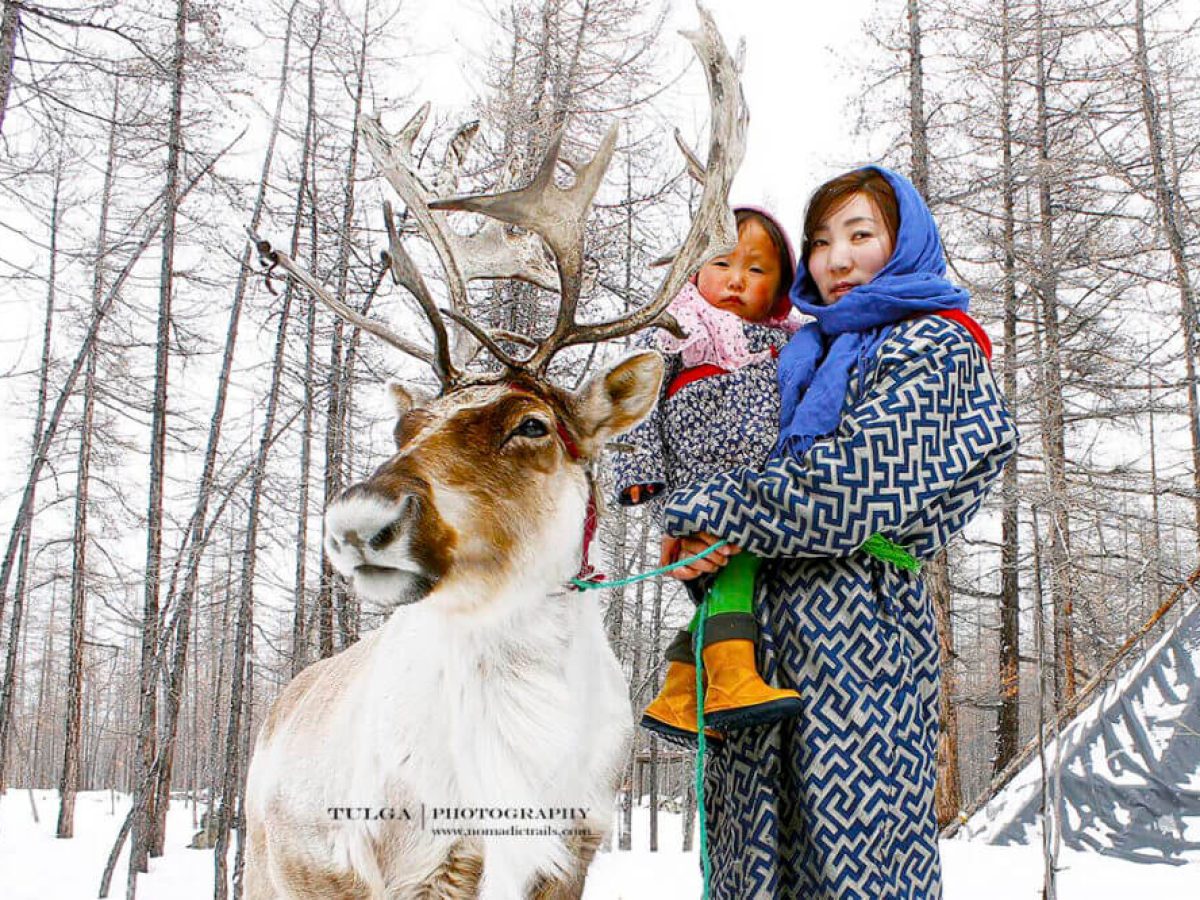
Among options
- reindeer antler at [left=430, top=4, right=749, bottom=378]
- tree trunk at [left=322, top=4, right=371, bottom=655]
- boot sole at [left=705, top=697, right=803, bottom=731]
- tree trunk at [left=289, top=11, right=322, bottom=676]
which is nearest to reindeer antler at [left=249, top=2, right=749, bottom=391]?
reindeer antler at [left=430, top=4, right=749, bottom=378]

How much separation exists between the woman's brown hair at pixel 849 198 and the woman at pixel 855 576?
0.51 ft

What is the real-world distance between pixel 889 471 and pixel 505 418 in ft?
3.54

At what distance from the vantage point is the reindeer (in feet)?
7.64

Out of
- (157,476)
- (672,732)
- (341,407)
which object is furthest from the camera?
(157,476)

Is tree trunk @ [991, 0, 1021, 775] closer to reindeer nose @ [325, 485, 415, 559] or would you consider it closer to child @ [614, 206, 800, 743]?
child @ [614, 206, 800, 743]

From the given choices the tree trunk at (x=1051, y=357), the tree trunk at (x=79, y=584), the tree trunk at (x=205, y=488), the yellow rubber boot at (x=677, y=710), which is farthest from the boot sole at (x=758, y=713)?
the tree trunk at (x=79, y=584)

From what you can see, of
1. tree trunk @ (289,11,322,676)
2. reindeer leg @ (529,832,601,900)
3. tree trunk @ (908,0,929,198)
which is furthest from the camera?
tree trunk @ (908,0,929,198)

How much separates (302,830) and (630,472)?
4.78ft

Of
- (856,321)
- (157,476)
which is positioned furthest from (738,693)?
(157,476)

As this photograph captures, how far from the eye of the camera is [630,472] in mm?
2994

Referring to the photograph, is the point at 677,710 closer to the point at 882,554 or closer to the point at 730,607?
the point at 730,607

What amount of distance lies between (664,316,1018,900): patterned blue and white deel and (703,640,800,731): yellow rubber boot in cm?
10

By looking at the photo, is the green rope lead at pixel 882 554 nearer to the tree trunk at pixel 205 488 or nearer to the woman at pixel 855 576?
the woman at pixel 855 576

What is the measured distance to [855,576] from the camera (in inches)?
92.3
